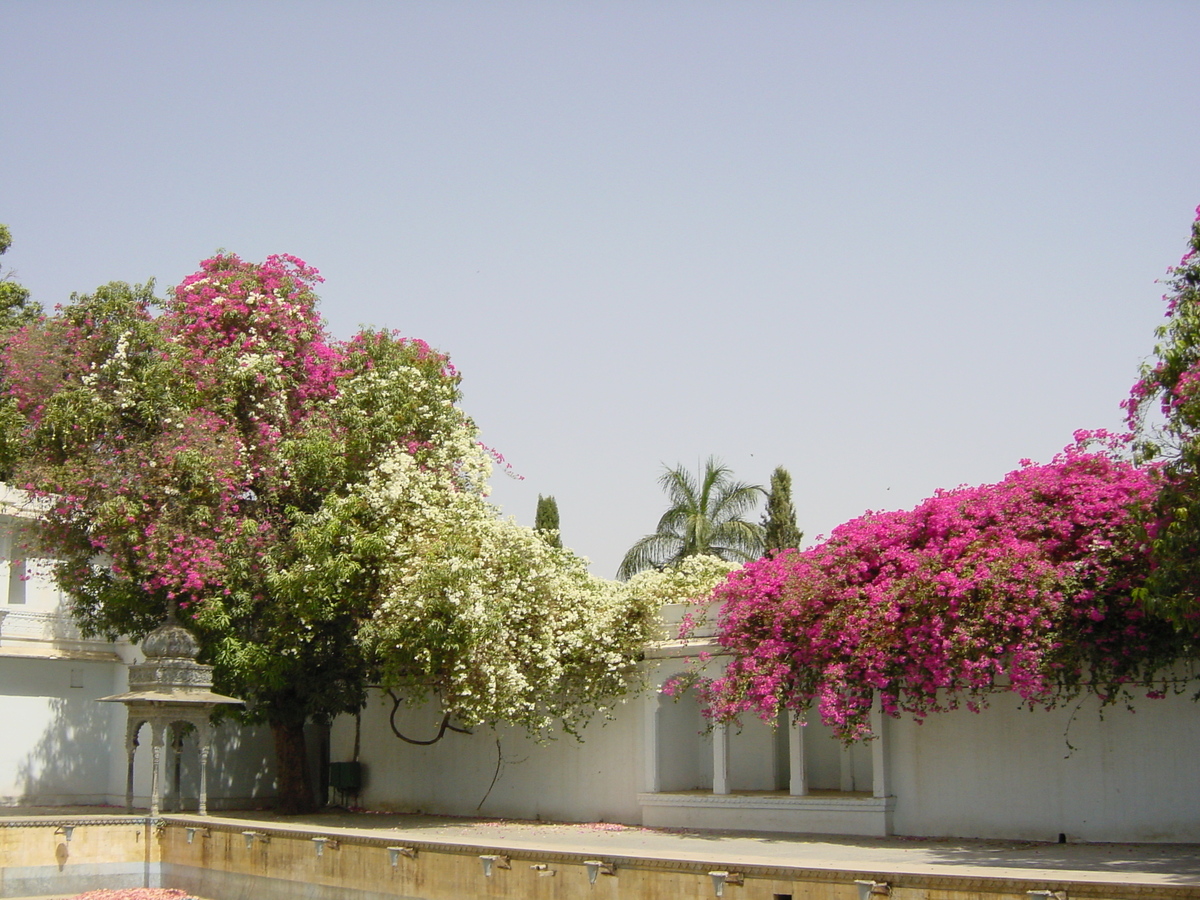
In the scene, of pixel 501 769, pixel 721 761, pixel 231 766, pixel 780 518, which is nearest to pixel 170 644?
pixel 501 769

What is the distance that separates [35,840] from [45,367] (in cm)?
756

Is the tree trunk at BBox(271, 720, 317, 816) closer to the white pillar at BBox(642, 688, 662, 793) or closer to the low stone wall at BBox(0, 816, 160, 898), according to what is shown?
the low stone wall at BBox(0, 816, 160, 898)

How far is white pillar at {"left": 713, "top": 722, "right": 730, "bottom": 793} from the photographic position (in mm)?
18641

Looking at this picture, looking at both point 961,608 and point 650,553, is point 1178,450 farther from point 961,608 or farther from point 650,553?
point 650,553

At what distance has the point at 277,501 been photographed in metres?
20.8

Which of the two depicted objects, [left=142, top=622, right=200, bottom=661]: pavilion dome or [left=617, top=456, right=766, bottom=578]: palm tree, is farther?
[left=617, top=456, right=766, bottom=578]: palm tree

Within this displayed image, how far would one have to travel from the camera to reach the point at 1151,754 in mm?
15234

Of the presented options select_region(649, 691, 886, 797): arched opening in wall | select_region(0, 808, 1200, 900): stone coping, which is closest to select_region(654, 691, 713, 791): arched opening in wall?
select_region(649, 691, 886, 797): arched opening in wall

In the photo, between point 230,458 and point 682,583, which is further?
point 682,583

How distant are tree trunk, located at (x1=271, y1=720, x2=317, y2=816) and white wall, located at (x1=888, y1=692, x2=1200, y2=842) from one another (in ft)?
34.6

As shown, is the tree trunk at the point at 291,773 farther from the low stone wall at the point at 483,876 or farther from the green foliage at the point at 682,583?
the green foliage at the point at 682,583

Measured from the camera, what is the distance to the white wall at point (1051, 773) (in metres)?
15.1

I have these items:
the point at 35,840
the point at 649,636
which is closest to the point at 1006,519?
the point at 649,636

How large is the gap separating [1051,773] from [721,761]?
4841 millimetres
